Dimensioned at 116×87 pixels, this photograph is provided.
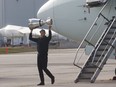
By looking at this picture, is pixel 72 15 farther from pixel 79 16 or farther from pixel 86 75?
pixel 86 75

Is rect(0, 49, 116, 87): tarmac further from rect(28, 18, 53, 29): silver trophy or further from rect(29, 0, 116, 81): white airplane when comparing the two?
rect(28, 18, 53, 29): silver trophy

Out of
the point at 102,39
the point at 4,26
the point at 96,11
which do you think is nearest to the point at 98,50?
the point at 102,39

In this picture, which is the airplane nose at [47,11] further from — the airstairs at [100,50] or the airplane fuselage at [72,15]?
the airstairs at [100,50]

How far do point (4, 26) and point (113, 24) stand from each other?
102807 millimetres

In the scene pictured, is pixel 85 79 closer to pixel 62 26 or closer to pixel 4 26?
pixel 62 26

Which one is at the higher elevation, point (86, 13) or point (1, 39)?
point (86, 13)

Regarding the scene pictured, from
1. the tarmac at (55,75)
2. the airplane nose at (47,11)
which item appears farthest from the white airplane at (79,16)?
the tarmac at (55,75)

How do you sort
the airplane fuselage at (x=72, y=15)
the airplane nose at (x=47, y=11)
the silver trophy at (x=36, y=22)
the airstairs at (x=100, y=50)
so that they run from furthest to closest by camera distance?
the airplane nose at (x=47, y=11), the airplane fuselage at (x=72, y=15), the silver trophy at (x=36, y=22), the airstairs at (x=100, y=50)

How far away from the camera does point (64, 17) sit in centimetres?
2055

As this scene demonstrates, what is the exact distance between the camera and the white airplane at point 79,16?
62.2ft

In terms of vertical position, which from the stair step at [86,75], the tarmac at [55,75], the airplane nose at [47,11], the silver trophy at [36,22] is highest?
the airplane nose at [47,11]

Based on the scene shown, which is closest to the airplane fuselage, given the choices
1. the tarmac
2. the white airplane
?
the white airplane

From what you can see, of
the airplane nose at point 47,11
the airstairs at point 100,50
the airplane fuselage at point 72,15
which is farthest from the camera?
the airplane nose at point 47,11

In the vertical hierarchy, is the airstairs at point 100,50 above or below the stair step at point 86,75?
above
